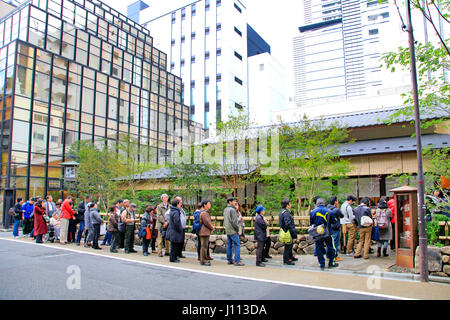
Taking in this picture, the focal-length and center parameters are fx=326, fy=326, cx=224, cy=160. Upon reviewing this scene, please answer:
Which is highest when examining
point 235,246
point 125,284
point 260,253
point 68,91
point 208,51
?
point 208,51

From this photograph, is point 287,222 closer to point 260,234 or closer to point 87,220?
point 260,234

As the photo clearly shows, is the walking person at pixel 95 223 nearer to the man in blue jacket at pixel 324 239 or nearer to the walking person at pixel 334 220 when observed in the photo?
the man in blue jacket at pixel 324 239

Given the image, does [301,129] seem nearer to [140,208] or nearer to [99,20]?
[140,208]

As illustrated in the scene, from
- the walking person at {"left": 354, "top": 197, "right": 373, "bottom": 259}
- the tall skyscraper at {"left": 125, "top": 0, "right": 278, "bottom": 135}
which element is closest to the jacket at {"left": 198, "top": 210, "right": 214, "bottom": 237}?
the walking person at {"left": 354, "top": 197, "right": 373, "bottom": 259}

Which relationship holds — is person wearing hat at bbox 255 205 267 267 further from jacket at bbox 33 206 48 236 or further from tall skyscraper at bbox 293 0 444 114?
tall skyscraper at bbox 293 0 444 114

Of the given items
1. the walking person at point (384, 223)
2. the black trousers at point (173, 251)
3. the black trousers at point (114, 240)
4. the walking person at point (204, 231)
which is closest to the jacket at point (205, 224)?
the walking person at point (204, 231)

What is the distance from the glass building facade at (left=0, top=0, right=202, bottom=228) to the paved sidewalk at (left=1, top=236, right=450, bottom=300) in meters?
14.3

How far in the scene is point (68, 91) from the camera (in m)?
32.4

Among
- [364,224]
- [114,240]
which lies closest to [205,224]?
[114,240]

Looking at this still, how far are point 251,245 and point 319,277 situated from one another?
3.76m

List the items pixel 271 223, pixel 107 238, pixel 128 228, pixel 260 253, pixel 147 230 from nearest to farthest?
pixel 260 253, pixel 147 230, pixel 128 228, pixel 271 223, pixel 107 238

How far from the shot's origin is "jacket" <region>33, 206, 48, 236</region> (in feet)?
40.5

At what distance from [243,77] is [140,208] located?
47.9m

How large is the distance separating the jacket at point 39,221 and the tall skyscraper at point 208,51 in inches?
1617
